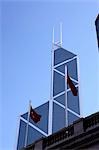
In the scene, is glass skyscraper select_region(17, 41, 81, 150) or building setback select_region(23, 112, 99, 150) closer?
building setback select_region(23, 112, 99, 150)

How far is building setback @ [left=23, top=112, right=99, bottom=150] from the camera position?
16.9 meters

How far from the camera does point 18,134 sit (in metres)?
65.9

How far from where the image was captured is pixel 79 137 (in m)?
17.5

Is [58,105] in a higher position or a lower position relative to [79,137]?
higher

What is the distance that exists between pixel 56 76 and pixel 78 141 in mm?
48934

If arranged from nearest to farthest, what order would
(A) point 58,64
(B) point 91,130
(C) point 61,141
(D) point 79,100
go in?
(B) point 91,130, (C) point 61,141, (D) point 79,100, (A) point 58,64

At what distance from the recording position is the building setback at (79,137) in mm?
16891

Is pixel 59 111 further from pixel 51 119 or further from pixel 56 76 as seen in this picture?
pixel 56 76

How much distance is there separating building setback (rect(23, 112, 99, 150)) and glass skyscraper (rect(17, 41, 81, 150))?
34770 mm

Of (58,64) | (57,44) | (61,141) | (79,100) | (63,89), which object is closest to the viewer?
(61,141)

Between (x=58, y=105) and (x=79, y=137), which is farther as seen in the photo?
(x=58, y=105)

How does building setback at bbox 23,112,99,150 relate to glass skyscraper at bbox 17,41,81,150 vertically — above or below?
below

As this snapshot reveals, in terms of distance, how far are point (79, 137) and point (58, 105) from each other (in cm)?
4315

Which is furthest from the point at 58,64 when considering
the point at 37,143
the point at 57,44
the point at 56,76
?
the point at 37,143
